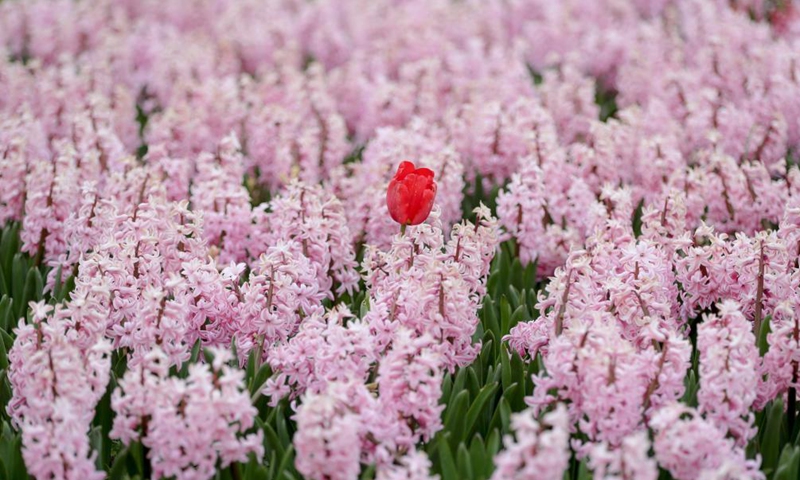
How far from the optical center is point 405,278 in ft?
10.1

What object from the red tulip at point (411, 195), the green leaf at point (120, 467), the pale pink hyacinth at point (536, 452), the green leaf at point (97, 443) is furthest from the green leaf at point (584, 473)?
the green leaf at point (97, 443)

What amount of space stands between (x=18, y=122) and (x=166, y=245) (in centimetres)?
192

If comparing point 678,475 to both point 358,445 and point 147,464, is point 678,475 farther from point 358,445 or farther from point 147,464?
point 147,464

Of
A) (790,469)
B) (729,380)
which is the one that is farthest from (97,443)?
(790,469)

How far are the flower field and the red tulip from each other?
0.01m

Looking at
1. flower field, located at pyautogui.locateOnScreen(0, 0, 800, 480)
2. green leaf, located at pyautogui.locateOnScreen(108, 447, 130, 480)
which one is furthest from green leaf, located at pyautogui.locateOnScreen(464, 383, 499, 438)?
green leaf, located at pyautogui.locateOnScreen(108, 447, 130, 480)

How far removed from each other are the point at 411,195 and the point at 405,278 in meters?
0.33

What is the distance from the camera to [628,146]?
16.4ft

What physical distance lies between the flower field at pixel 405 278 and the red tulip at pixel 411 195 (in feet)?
0.04

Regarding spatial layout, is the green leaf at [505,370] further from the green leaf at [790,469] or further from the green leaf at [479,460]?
the green leaf at [790,469]

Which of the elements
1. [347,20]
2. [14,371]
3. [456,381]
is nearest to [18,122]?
[14,371]

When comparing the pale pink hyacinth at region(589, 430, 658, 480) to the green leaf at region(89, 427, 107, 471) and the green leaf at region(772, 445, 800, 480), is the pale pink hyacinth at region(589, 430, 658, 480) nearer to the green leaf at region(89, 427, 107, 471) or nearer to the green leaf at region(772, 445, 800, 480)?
the green leaf at region(772, 445, 800, 480)

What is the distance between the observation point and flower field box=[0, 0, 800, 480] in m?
2.59

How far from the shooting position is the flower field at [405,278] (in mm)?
2594
